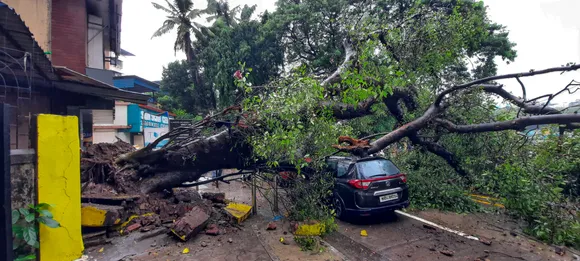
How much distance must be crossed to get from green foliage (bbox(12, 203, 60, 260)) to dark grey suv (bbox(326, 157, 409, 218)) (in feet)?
16.3

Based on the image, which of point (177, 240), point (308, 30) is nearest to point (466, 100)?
point (177, 240)

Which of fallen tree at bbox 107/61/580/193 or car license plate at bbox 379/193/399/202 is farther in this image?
car license plate at bbox 379/193/399/202

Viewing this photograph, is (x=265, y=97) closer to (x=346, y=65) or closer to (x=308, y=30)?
(x=346, y=65)

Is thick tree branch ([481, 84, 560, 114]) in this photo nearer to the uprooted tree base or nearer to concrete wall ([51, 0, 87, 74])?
the uprooted tree base

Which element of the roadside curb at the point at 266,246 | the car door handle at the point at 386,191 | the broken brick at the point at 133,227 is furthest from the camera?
the car door handle at the point at 386,191

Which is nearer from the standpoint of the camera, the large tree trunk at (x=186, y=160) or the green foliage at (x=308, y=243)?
the green foliage at (x=308, y=243)

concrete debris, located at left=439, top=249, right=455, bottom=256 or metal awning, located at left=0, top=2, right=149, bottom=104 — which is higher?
metal awning, located at left=0, top=2, right=149, bottom=104

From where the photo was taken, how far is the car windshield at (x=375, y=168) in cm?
666

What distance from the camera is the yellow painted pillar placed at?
3.90 meters

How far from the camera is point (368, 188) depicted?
255 inches

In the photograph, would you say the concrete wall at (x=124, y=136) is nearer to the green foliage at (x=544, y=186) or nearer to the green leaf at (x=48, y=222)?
the green leaf at (x=48, y=222)

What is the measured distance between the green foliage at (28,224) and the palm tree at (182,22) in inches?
895

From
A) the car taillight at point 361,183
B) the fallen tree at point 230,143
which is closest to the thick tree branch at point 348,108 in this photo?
the fallen tree at point 230,143

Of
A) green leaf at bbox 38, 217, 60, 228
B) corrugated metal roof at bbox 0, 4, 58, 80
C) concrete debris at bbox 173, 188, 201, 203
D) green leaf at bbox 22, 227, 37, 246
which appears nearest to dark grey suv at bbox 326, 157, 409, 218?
concrete debris at bbox 173, 188, 201, 203
